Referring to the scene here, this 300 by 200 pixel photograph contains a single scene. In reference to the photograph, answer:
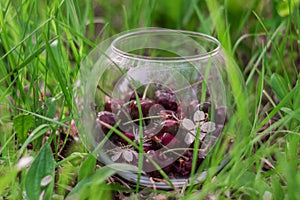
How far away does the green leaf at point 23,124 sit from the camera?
110 cm

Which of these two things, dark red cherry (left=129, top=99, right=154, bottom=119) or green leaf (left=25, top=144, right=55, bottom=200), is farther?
dark red cherry (left=129, top=99, right=154, bottom=119)

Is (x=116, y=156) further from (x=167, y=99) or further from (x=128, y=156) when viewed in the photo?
(x=167, y=99)

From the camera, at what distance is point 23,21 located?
1216 mm

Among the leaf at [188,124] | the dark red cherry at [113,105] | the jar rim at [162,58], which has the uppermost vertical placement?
the jar rim at [162,58]

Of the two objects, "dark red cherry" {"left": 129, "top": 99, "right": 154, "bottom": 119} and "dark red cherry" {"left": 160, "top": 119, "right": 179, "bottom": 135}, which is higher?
"dark red cherry" {"left": 129, "top": 99, "right": 154, "bottom": 119}

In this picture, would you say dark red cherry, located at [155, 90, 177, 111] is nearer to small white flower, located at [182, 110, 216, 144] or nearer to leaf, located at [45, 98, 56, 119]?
small white flower, located at [182, 110, 216, 144]

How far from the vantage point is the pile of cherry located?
39.9 inches

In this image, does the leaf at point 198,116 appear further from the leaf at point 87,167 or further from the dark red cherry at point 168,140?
the leaf at point 87,167

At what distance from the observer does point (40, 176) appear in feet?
3.13

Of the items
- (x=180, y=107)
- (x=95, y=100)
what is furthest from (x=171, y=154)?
(x=95, y=100)

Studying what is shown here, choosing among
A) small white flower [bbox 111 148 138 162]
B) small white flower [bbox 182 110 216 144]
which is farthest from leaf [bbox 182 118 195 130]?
small white flower [bbox 111 148 138 162]

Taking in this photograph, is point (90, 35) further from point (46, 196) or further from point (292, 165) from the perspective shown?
point (292, 165)

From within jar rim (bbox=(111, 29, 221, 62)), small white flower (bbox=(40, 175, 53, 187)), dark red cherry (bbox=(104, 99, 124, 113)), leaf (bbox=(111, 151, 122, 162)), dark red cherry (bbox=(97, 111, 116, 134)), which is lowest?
leaf (bbox=(111, 151, 122, 162))

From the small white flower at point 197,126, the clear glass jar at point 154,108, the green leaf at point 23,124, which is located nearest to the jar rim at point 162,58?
the clear glass jar at point 154,108
